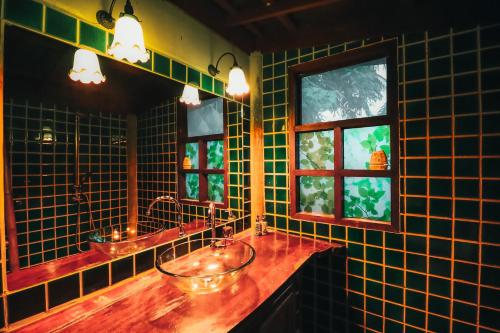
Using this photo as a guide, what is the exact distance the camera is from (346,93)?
7.31ft

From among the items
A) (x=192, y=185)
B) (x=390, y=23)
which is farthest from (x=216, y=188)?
(x=390, y=23)

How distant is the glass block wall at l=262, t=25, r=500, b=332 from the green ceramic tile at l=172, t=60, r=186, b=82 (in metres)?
1.35

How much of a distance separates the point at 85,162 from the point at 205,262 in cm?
101

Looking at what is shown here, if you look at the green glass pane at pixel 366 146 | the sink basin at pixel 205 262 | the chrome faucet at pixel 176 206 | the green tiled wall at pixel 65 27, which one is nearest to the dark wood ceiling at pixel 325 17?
the green tiled wall at pixel 65 27

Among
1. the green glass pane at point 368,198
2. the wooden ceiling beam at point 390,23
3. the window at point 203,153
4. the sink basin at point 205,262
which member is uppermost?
the wooden ceiling beam at point 390,23

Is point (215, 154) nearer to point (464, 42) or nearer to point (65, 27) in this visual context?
point (65, 27)

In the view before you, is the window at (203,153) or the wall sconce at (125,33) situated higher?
the wall sconce at (125,33)

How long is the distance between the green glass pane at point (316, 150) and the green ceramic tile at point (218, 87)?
930mm

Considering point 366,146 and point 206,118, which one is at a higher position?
point 206,118

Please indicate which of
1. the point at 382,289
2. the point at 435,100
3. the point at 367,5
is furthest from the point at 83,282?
the point at 367,5

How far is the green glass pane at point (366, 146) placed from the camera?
1.95 m

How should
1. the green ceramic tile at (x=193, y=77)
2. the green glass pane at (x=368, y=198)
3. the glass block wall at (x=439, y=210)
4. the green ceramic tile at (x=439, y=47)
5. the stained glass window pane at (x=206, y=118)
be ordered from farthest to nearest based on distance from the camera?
the stained glass window pane at (x=206, y=118), the green glass pane at (x=368, y=198), the green ceramic tile at (x=193, y=77), the green ceramic tile at (x=439, y=47), the glass block wall at (x=439, y=210)

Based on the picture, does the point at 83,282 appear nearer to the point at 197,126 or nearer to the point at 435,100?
the point at 197,126

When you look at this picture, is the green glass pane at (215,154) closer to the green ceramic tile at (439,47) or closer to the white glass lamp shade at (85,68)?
the white glass lamp shade at (85,68)
